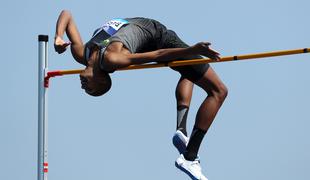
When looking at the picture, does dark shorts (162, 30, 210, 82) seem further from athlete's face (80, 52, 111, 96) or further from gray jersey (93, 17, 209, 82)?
athlete's face (80, 52, 111, 96)

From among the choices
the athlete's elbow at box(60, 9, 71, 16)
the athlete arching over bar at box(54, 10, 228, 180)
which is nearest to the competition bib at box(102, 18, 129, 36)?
the athlete arching over bar at box(54, 10, 228, 180)

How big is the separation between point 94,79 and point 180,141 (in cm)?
117

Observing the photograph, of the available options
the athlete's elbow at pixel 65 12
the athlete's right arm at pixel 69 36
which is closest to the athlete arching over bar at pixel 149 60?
the athlete's right arm at pixel 69 36

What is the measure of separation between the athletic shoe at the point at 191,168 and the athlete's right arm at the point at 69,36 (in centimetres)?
142

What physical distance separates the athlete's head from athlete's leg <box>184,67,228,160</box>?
94 cm

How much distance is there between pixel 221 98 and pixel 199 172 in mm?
777

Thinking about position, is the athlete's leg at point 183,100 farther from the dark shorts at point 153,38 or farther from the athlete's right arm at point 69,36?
the athlete's right arm at point 69,36

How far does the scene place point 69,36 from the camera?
36.8 feet

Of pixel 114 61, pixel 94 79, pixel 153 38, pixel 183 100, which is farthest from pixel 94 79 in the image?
pixel 183 100

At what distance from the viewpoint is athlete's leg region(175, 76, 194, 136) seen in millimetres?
11102

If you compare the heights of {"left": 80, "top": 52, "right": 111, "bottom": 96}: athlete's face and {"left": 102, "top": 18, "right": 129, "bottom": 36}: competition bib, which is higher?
{"left": 102, "top": 18, "right": 129, "bottom": 36}: competition bib

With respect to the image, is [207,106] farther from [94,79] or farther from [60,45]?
[60,45]

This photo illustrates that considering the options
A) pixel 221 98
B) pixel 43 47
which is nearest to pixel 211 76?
pixel 221 98

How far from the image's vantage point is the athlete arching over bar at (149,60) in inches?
407
